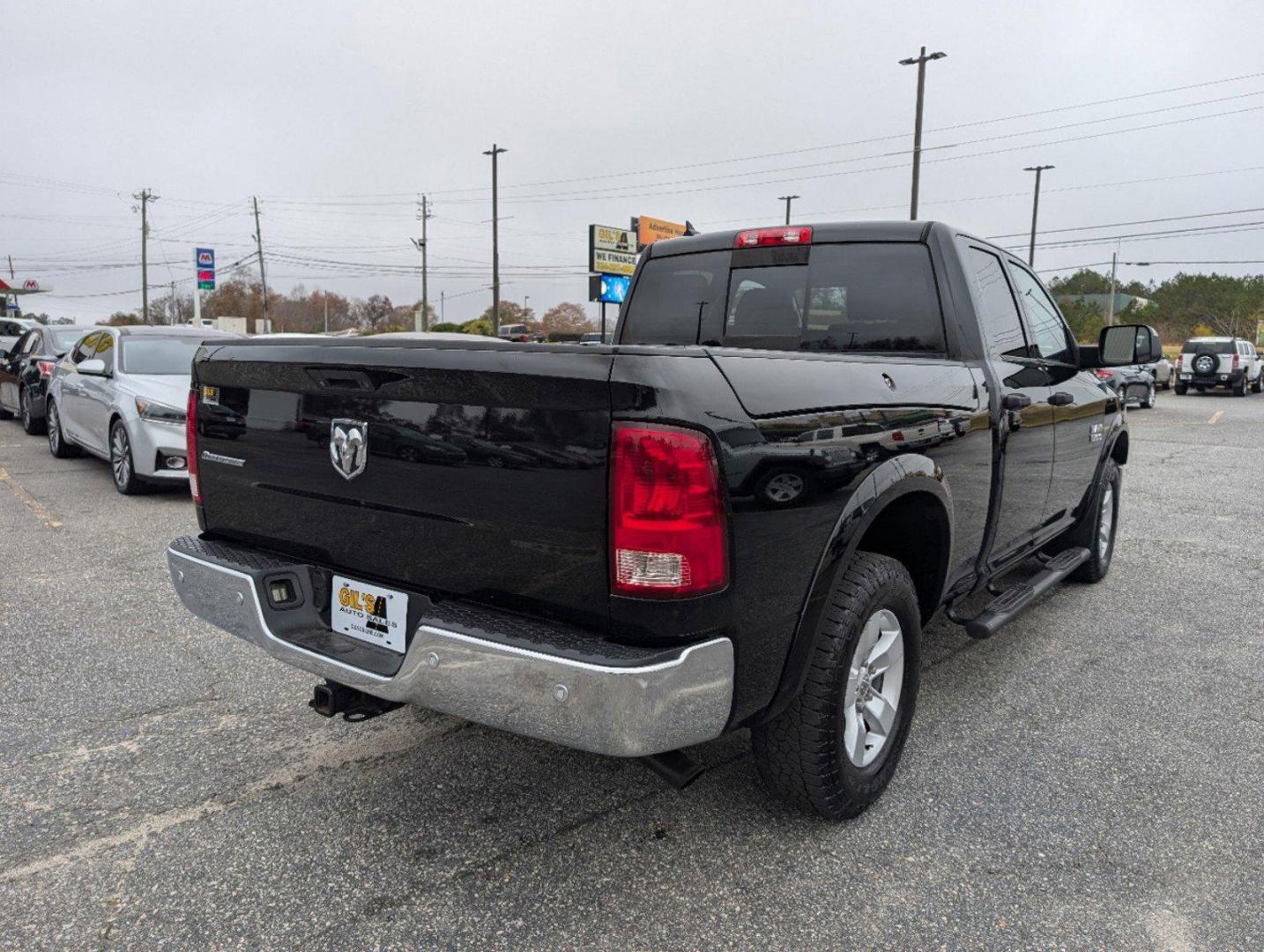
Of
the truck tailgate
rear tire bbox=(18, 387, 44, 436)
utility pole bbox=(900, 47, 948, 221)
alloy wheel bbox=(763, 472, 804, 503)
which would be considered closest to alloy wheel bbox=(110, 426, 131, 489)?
rear tire bbox=(18, 387, 44, 436)

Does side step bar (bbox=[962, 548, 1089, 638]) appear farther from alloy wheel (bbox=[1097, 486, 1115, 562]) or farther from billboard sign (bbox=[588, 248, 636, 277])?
billboard sign (bbox=[588, 248, 636, 277])

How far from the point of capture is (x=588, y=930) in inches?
87.7

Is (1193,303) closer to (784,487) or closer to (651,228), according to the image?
(651,228)

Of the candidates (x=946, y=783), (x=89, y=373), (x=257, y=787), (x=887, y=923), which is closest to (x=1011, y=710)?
(x=946, y=783)

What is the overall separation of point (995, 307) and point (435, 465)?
2.68 metres

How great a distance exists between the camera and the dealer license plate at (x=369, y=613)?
2.39 metres

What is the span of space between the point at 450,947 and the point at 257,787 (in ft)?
3.58

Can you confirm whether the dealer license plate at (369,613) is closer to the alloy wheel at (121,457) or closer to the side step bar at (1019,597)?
the side step bar at (1019,597)

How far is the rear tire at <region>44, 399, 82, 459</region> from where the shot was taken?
1013cm

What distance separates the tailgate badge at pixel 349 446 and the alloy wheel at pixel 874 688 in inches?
59.2

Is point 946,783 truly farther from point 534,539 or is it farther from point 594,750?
point 534,539

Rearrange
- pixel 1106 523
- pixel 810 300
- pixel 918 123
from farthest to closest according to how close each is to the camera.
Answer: pixel 918 123, pixel 1106 523, pixel 810 300

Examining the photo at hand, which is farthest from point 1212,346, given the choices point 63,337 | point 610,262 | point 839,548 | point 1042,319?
point 839,548

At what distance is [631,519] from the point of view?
6.51ft
